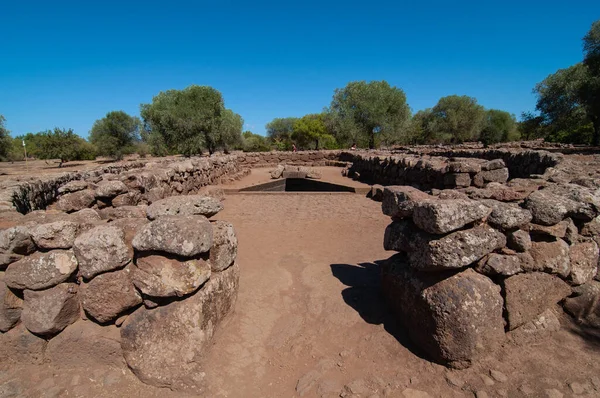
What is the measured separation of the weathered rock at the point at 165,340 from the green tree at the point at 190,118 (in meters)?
23.3

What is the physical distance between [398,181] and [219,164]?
832 cm

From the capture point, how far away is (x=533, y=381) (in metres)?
2.49

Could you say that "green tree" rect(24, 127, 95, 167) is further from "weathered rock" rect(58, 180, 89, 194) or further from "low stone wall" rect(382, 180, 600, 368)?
"low stone wall" rect(382, 180, 600, 368)

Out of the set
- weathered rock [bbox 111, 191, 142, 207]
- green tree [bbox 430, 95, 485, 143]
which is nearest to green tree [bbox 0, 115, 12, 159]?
weathered rock [bbox 111, 191, 142, 207]

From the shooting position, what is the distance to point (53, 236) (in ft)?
9.03

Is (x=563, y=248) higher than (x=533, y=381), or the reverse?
(x=563, y=248)

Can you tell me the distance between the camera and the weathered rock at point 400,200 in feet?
10.3

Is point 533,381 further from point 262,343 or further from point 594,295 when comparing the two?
point 262,343

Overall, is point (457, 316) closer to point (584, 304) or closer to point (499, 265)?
point (499, 265)

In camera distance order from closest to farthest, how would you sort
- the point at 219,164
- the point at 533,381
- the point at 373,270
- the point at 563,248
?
the point at 533,381
the point at 563,248
the point at 373,270
the point at 219,164

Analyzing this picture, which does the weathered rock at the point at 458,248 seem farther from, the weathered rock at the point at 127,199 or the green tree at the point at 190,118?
the green tree at the point at 190,118

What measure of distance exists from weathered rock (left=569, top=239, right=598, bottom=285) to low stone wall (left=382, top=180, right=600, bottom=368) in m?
0.01

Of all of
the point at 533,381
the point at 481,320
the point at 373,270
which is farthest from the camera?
the point at 373,270

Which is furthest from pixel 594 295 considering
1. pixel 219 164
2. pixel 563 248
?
pixel 219 164
